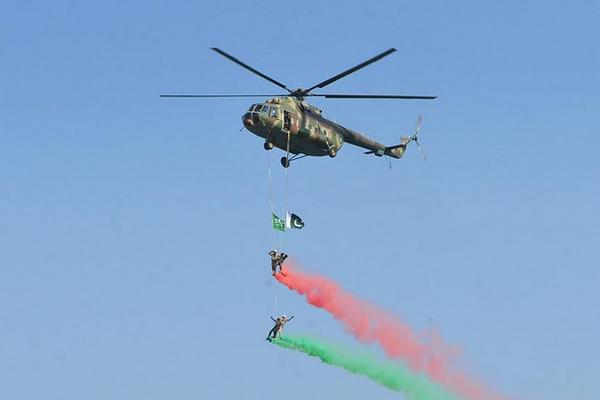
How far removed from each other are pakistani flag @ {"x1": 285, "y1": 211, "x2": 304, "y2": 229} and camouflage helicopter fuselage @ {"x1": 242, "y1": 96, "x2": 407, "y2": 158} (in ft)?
13.5

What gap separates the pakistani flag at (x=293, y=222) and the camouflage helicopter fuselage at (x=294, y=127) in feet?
13.5

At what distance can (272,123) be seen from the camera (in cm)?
8350

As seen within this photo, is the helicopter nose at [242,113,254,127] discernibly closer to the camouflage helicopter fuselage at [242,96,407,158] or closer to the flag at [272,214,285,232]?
the camouflage helicopter fuselage at [242,96,407,158]

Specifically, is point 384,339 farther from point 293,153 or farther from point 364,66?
point 364,66

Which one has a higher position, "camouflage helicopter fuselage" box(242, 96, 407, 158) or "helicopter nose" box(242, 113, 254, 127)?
"camouflage helicopter fuselage" box(242, 96, 407, 158)

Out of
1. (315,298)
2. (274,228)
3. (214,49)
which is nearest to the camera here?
(214,49)

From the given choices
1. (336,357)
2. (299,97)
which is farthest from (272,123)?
(336,357)

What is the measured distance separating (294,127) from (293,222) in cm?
596

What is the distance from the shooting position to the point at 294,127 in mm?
84688

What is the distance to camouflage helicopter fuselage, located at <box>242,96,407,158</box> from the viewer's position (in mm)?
83500

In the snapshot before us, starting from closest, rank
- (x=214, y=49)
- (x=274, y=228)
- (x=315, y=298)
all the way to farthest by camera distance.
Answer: (x=214, y=49) → (x=274, y=228) → (x=315, y=298)

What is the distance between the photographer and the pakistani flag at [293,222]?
8581cm

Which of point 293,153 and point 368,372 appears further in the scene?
point 368,372

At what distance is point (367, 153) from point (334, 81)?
15151 millimetres
